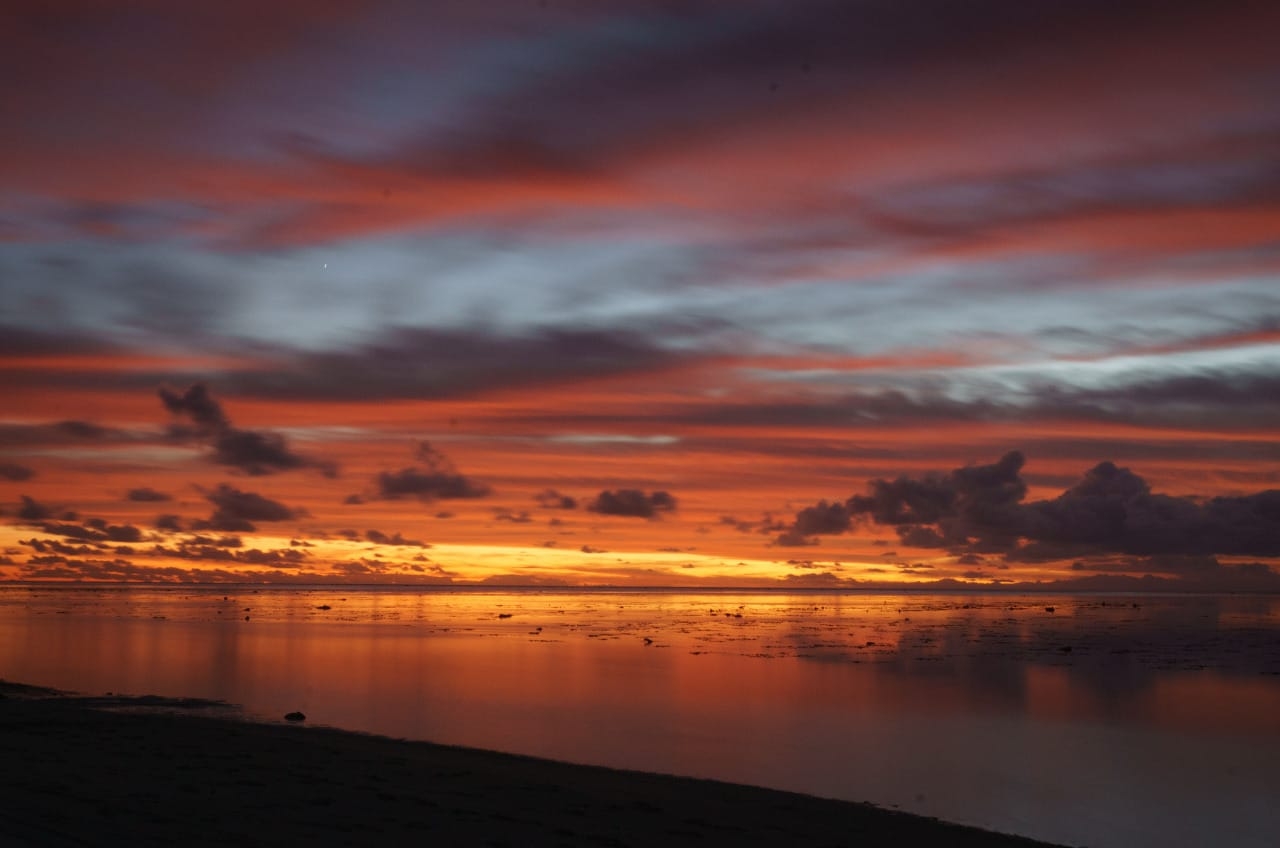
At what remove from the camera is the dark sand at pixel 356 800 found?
49.2ft

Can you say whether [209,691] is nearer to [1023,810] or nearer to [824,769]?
[824,769]

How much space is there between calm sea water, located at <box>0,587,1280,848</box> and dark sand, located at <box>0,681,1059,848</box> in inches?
166

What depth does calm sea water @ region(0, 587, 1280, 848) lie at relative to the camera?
80.5 ft

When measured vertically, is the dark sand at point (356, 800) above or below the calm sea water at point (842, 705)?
above

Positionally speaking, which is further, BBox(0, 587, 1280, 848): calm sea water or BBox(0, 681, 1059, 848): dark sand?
BBox(0, 587, 1280, 848): calm sea water

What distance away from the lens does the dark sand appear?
590 inches

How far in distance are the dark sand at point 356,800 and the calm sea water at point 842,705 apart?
4224 mm

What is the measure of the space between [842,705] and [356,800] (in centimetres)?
2471

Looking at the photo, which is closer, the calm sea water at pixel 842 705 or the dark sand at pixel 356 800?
the dark sand at pixel 356 800

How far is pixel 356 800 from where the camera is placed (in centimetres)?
1764

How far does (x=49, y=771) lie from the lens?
18516mm

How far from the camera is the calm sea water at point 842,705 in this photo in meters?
24.5

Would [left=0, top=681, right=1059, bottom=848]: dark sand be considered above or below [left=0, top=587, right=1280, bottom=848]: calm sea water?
above

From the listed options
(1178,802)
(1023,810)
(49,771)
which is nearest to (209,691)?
(49,771)
